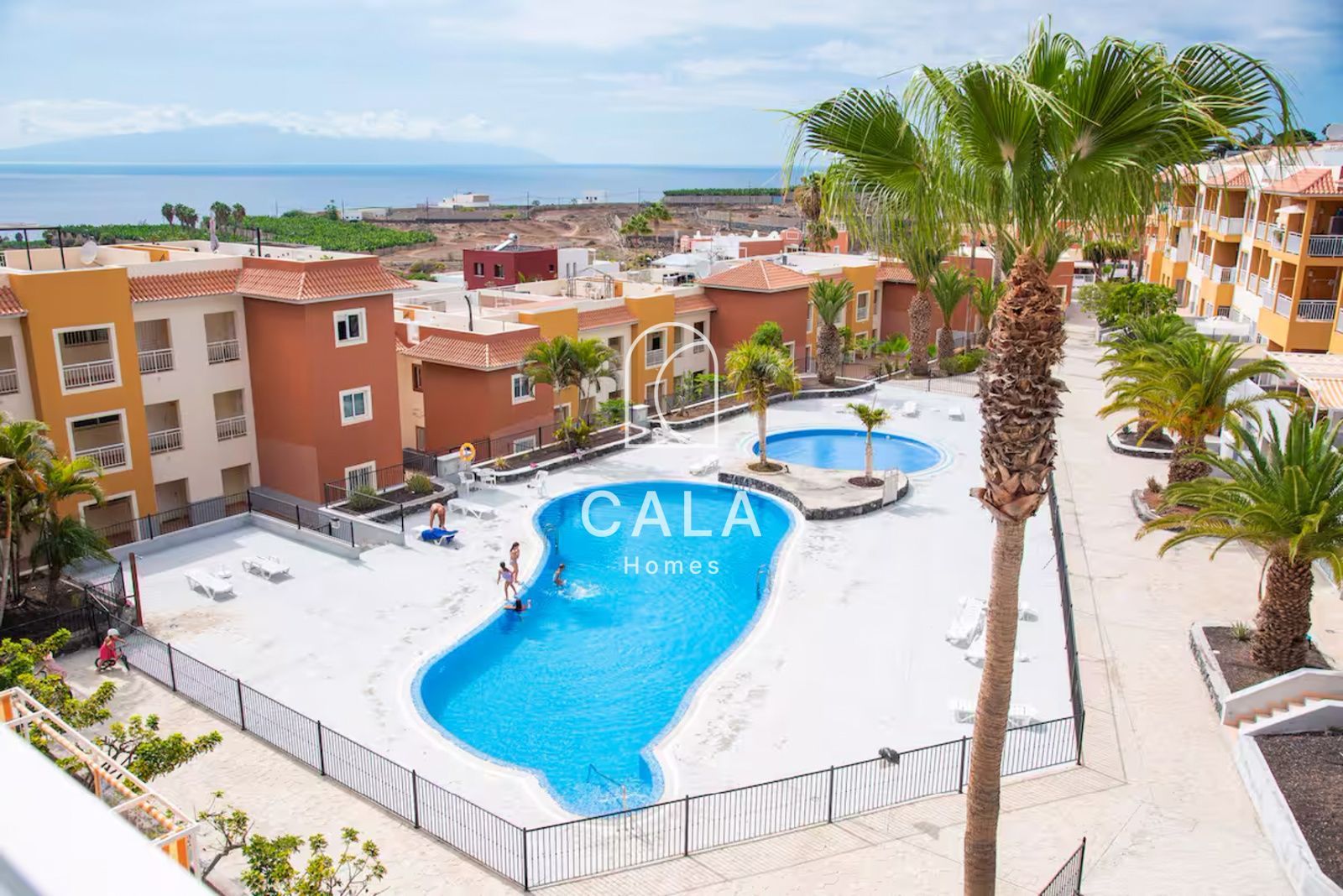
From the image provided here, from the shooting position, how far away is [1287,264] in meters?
39.6

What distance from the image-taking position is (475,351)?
113ft

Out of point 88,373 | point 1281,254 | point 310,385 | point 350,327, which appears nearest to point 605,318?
point 350,327

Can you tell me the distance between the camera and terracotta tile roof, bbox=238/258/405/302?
28.9 meters

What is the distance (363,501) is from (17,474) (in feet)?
33.3

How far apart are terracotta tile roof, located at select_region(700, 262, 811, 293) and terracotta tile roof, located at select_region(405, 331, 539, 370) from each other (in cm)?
1463

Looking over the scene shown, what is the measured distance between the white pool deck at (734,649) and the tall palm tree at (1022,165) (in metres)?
6.73

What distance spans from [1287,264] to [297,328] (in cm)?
3704

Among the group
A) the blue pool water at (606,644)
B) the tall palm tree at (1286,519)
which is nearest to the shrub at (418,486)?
the blue pool water at (606,644)

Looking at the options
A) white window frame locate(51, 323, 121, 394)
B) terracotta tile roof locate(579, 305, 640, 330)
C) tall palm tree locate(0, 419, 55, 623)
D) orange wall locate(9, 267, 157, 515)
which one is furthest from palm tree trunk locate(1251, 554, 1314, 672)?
terracotta tile roof locate(579, 305, 640, 330)

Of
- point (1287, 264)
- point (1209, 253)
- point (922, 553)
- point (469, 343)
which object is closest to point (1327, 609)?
point (922, 553)

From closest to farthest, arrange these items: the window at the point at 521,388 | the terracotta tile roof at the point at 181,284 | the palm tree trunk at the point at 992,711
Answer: the palm tree trunk at the point at 992,711 < the terracotta tile roof at the point at 181,284 < the window at the point at 521,388

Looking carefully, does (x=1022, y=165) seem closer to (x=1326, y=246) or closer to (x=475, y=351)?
(x=475, y=351)

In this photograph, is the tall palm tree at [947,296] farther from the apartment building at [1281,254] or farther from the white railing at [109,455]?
the white railing at [109,455]

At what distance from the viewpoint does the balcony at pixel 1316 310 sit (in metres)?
36.6
